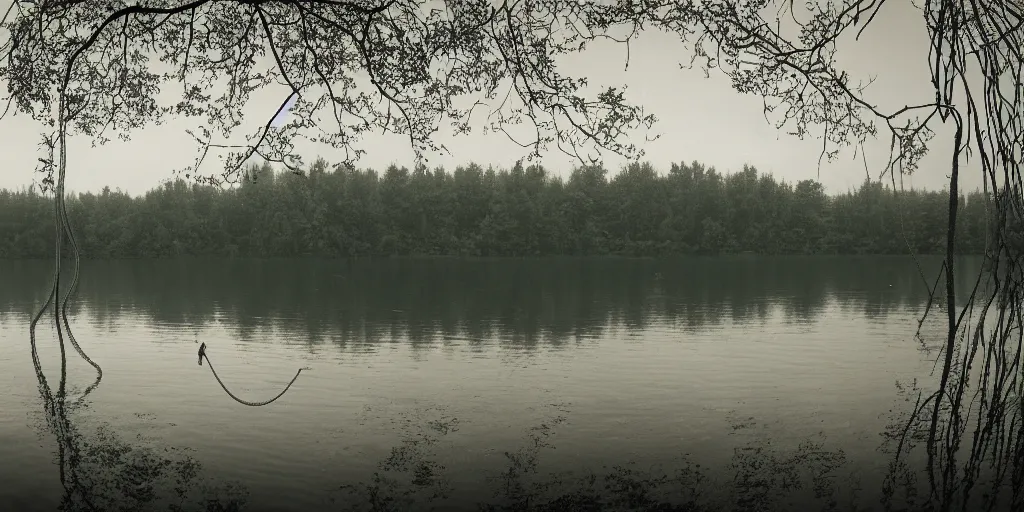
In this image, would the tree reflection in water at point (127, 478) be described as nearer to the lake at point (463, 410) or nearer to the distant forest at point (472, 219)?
the lake at point (463, 410)

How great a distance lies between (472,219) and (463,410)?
429ft

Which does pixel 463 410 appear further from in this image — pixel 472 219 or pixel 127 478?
pixel 472 219

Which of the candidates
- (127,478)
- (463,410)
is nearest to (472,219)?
(463,410)

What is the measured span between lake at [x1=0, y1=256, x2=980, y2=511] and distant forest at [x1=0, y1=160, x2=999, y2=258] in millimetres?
101147

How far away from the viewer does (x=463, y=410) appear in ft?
60.2

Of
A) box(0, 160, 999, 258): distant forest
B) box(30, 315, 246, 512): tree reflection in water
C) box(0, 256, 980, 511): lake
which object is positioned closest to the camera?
box(30, 315, 246, 512): tree reflection in water

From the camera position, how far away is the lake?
38.9 ft

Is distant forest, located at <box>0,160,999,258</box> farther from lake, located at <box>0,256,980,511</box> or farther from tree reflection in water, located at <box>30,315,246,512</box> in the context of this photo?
tree reflection in water, located at <box>30,315,246,512</box>

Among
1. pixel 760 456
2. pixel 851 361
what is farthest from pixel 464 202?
pixel 760 456

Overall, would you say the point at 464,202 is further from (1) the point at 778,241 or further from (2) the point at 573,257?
(1) the point at 778,241

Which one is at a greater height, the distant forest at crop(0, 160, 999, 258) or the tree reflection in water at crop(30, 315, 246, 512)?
the distant forest at crop(0, 160, 999, 258)

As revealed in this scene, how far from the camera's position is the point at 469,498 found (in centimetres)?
1156

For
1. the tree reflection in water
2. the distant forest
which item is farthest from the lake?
the distant forest

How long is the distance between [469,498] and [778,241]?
142 meters
